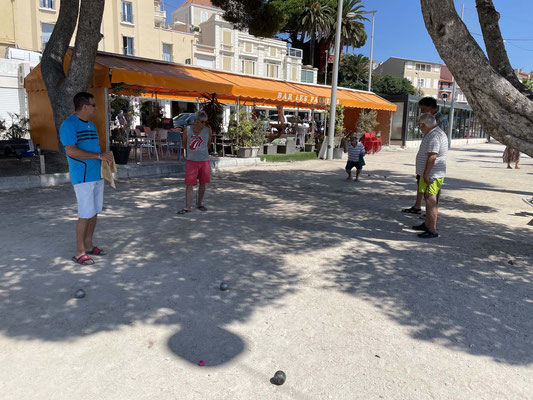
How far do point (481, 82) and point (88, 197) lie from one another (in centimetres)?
458

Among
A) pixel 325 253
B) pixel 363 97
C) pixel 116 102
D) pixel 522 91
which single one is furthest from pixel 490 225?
pixel 363 97

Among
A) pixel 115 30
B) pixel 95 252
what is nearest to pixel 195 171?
pixel 95 252

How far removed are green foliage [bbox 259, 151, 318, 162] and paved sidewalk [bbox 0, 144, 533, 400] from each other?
8486 mm

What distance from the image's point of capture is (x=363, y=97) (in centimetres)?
2150

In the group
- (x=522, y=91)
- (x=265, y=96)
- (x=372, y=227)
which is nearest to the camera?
(x=522, y=91)

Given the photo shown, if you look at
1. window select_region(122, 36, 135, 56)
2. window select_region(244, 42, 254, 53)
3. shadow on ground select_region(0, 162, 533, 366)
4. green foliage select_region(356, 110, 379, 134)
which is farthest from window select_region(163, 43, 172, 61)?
shadow on ground select_region(0, 162, 533, 366)

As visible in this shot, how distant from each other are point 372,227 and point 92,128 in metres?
4.24

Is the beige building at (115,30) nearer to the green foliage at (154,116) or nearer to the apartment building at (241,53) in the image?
the apartment building at (241,53)

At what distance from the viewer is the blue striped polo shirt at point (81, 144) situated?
4.16 m

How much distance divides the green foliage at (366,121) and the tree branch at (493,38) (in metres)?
17.3

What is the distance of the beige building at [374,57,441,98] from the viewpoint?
7731 centimetres

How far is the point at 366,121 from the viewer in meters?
23.6

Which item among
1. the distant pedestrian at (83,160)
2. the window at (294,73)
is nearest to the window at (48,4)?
the window at (294,73)

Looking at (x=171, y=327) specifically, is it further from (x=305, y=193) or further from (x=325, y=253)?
(x=305, y=193)
